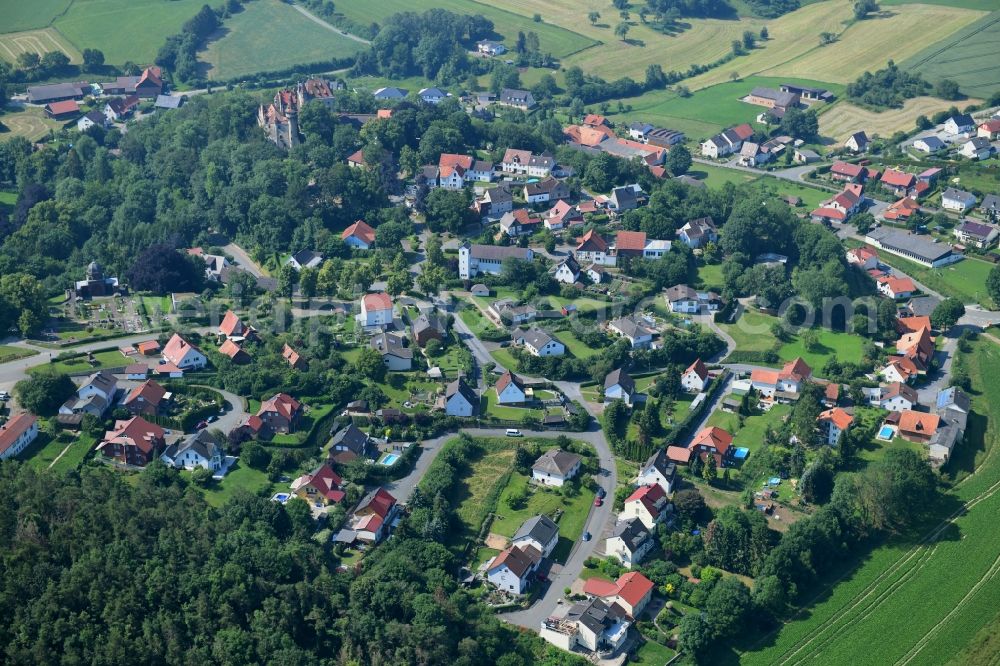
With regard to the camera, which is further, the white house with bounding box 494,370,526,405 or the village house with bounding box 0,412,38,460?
the white house with bounding box 494,370,526,405

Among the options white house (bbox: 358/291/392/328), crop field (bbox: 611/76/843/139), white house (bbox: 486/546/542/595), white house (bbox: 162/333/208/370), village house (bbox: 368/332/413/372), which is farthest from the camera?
crop field (bbox: 611/76/843/139)

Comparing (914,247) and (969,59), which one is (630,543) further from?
(969,59)

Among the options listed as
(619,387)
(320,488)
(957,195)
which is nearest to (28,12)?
(320,488)

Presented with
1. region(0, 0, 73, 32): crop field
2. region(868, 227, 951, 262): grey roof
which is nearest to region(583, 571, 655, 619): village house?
region(868, 227, 951, 262): grey roof

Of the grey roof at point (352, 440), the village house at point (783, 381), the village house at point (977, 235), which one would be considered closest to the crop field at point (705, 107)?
the village house at point (977, 235)

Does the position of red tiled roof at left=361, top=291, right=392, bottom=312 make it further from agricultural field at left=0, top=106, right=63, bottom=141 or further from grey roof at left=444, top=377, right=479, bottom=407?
agricultural field at left=0, top=106, right=63, bottom=141

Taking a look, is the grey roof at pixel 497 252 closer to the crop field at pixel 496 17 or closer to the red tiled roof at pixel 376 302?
the red tiled roof at pixel 376 302

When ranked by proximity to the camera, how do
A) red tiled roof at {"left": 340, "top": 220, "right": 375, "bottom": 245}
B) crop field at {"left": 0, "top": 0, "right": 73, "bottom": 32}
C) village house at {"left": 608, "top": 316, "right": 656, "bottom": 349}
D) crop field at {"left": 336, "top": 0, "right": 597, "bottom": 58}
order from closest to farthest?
village house at {"left": 608, "top": 316, "right": 656, "bottom": 349} < red tiled roof at {"left": 340, "top": 220, "right": 375, "bottom": 245} < crop field at {"left": 0, "top": 0, "right": 73, "bottom": 32} < crop field at {"left": 336, "top": 0, "right": 597, "bottom": 58}
